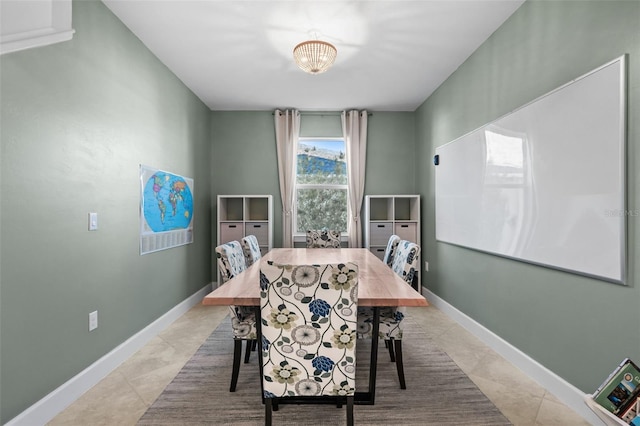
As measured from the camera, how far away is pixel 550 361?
2.13m

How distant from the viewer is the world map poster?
116 inches

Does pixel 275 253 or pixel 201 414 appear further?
pixel 275 253

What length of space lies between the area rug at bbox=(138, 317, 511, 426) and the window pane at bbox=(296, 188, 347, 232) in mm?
2580

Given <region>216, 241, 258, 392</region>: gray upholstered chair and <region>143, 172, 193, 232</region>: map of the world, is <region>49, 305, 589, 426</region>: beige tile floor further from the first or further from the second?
<region>143, 172, 193, 232</region>: map of the world

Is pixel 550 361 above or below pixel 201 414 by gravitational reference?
above

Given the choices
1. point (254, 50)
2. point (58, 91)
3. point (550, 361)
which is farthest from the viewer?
point (254, 50)

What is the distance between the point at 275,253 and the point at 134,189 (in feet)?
4.61

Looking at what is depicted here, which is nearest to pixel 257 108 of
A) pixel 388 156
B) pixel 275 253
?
pixel 388 156

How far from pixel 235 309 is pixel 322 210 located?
2.98 meters

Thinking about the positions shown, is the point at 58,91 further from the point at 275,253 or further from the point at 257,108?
the point at 257,108

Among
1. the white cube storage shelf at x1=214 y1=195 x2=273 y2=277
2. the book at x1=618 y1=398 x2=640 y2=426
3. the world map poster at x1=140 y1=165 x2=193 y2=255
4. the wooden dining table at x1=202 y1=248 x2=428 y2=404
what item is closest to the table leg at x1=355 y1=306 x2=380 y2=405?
the wooden dining table at x1=202 y1=248 x2=428 y2=404

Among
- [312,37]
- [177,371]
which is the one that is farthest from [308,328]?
[312,37]

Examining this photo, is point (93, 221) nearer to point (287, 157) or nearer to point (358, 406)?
point (358, 406)

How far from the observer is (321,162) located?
4.96m
